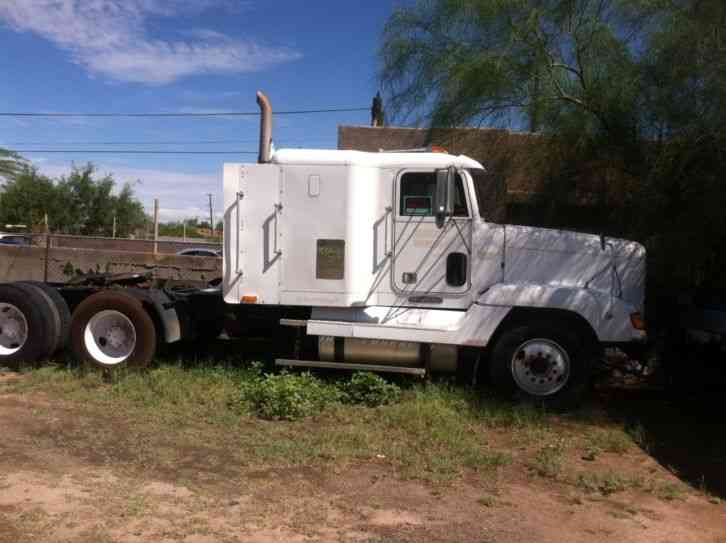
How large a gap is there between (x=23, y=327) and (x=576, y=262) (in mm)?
6339

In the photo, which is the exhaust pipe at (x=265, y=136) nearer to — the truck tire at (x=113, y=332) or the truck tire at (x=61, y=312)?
the truck tire at (x=113, y=332)

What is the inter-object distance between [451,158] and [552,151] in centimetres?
251

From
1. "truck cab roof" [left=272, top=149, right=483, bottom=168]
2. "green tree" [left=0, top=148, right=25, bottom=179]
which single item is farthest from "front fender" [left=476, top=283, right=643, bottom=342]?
→ "green tree" [left=0, top=148, right=25, bottom=179]

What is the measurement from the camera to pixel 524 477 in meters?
5.27

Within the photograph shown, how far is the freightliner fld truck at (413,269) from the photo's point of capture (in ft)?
22.8

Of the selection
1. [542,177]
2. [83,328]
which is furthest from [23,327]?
[542,177]

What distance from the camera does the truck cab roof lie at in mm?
7157

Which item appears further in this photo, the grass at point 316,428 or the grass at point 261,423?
the grass at point 261,423

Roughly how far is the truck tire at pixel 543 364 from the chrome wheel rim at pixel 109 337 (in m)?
4.07

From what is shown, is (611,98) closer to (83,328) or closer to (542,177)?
(542,177)

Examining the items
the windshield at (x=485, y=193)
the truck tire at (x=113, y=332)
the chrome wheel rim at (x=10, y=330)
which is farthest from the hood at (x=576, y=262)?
the chrome wheel rim at (x=10, y=330)

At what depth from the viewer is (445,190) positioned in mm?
6988

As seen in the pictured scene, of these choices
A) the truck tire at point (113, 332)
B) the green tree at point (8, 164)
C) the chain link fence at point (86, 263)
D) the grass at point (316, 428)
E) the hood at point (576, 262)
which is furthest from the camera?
the green tree at point (8, 164)

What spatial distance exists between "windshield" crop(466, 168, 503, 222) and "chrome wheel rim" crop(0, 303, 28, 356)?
18.0 feet
